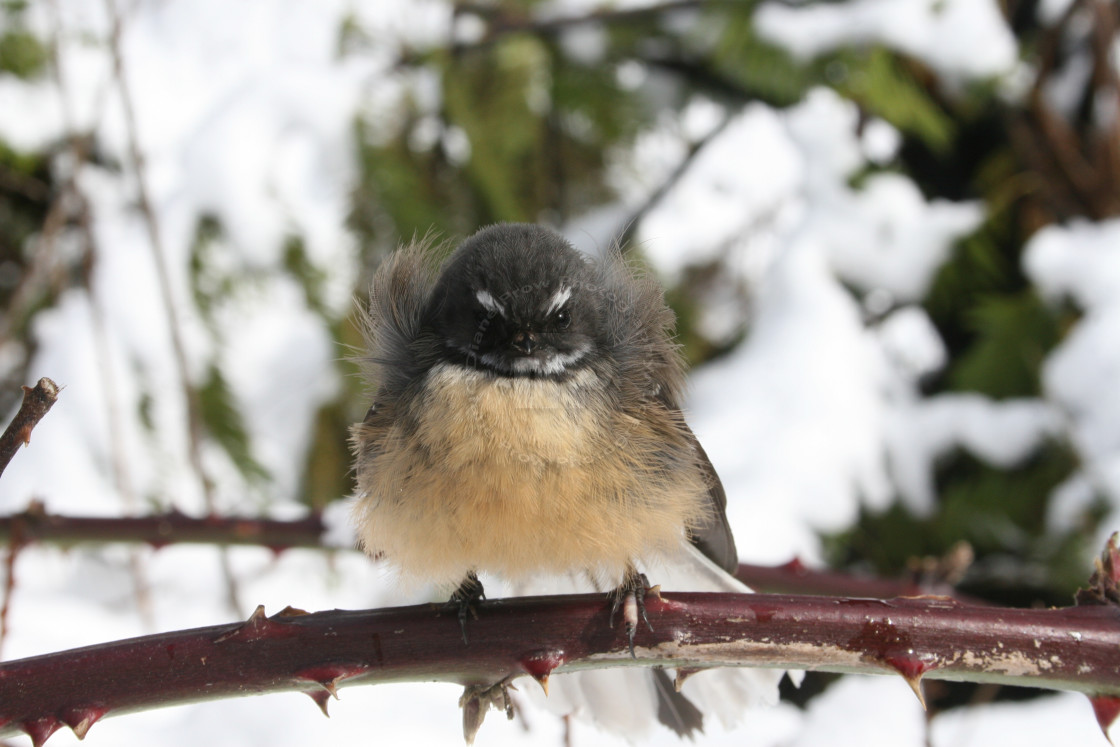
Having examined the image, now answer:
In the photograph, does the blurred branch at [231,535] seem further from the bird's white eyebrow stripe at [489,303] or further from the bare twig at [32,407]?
the bare twig at [32,407]

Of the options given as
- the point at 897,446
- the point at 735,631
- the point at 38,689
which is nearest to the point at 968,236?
the point at 897,446

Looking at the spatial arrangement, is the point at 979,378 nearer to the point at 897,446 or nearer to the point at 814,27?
the point at 897,446

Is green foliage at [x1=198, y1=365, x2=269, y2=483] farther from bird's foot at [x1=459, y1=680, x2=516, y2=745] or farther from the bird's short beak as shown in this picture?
bird's foot at [x1=459, y1=680, x2=516, y2=745]

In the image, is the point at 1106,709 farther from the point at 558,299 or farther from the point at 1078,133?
the point at 1078,133

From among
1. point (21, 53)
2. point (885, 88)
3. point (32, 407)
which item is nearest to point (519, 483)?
point (32, 407)

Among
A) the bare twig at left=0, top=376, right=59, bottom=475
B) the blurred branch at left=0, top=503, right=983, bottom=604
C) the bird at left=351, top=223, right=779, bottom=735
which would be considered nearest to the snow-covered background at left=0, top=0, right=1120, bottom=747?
the blurred branch at left=0, top=503, right=983, bottom=604

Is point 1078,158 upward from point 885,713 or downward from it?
upward

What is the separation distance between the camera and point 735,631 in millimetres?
1529

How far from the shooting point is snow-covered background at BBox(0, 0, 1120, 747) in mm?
3621

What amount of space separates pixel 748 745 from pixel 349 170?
272cm

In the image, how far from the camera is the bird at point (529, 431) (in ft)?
5.90

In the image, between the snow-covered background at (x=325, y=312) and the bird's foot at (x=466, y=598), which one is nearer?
the bird's foot at (x=466, y=598)

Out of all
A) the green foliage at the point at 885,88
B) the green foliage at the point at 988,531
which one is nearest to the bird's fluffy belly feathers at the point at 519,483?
the green foliage at the point at 988,531

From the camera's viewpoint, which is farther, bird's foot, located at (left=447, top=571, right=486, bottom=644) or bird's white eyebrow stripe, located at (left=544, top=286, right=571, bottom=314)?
bird's white eyebrow stripe, located at (left=544, top=286, right=571, bottom=314)
